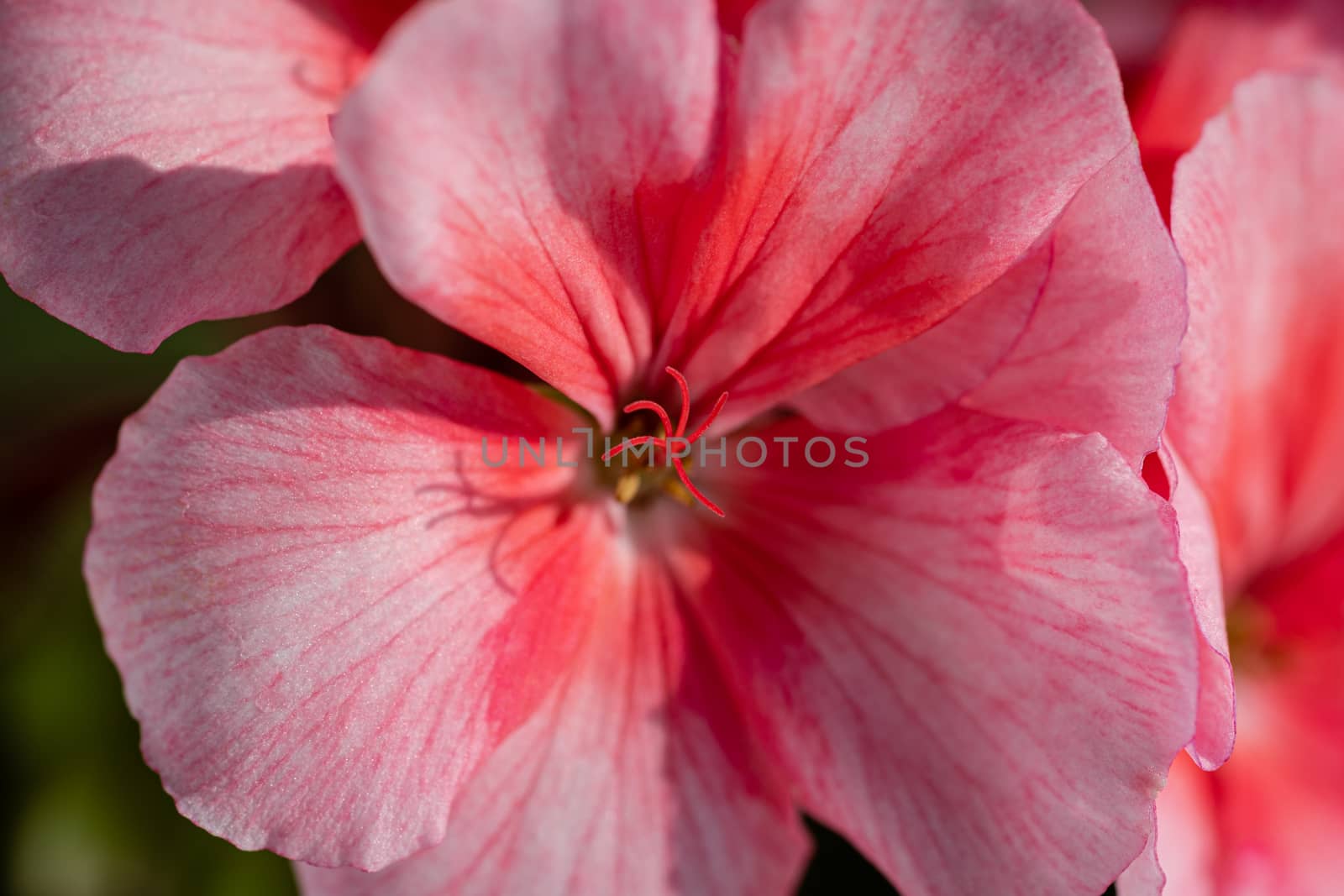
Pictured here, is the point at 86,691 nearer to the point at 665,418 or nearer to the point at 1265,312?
the point at 665,418

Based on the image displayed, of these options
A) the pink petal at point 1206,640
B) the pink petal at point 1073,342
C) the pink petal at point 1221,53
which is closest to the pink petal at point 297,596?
the pink petal at point 1073,342

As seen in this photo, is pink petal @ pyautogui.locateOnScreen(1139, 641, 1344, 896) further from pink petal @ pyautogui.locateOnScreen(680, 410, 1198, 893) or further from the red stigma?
the red stigma

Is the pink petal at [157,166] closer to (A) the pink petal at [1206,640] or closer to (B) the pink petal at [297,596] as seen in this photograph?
(B) the pink petal at [297,596]

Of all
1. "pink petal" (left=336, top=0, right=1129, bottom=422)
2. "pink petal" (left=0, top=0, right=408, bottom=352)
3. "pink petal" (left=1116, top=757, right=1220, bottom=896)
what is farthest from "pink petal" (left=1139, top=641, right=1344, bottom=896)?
"pink petal" (left=0, top=0, right=408, bottom=352)

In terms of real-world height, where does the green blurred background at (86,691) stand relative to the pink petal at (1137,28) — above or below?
below

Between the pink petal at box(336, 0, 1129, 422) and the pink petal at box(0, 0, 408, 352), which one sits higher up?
the pink petal at box(336, 0, 1129, 422)

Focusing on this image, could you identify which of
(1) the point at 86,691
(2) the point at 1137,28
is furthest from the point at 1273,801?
(1) the point at 86,691

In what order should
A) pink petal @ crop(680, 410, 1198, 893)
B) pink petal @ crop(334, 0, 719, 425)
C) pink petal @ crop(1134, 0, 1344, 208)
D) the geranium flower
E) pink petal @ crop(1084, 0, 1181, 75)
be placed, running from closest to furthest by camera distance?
pink petal @ crop(334, 0, 719, 425) → pink petal @ crop(680, 410, 1198, 893) → the geranium flower → pink petal @ crop(1134, 0, 1344, 208) → pink petal @ crop(1084, 0, 1181, 75)

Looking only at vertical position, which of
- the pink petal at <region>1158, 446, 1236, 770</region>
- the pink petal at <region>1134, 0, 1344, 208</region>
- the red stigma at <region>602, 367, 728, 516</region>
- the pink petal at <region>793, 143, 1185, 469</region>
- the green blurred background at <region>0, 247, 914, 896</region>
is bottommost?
the green blurred background at <region>0, 247, 914, 896</region>
